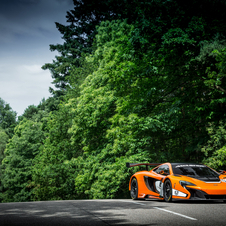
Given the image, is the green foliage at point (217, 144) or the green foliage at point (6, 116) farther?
the green foliage at point (6, 116)

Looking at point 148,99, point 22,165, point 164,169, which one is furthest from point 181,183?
point 22,165

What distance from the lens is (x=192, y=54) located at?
18203 mm

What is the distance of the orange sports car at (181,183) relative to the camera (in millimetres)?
9195

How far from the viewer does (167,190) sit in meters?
10.2

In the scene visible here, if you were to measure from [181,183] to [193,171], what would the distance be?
1.07 meters

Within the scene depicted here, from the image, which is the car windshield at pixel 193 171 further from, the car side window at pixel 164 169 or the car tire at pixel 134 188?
the car tire at pixel 134 188

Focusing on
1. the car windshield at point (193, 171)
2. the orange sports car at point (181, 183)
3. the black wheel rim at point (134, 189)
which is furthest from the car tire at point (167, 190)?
the black wheel rim at point (134, 189)

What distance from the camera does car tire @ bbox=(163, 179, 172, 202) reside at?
32.6 ft

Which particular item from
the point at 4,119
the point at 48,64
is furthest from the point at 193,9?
the point at 4,119

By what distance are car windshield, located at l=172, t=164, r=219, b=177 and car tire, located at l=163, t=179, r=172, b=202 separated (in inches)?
18.5

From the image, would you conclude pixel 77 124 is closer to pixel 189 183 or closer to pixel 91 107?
pixel 91 107

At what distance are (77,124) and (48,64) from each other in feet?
70.2

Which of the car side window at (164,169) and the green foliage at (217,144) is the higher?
the green foliage at (217,144)

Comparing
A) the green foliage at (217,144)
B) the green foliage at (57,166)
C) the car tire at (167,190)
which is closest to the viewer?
the car tire at (167,190)
